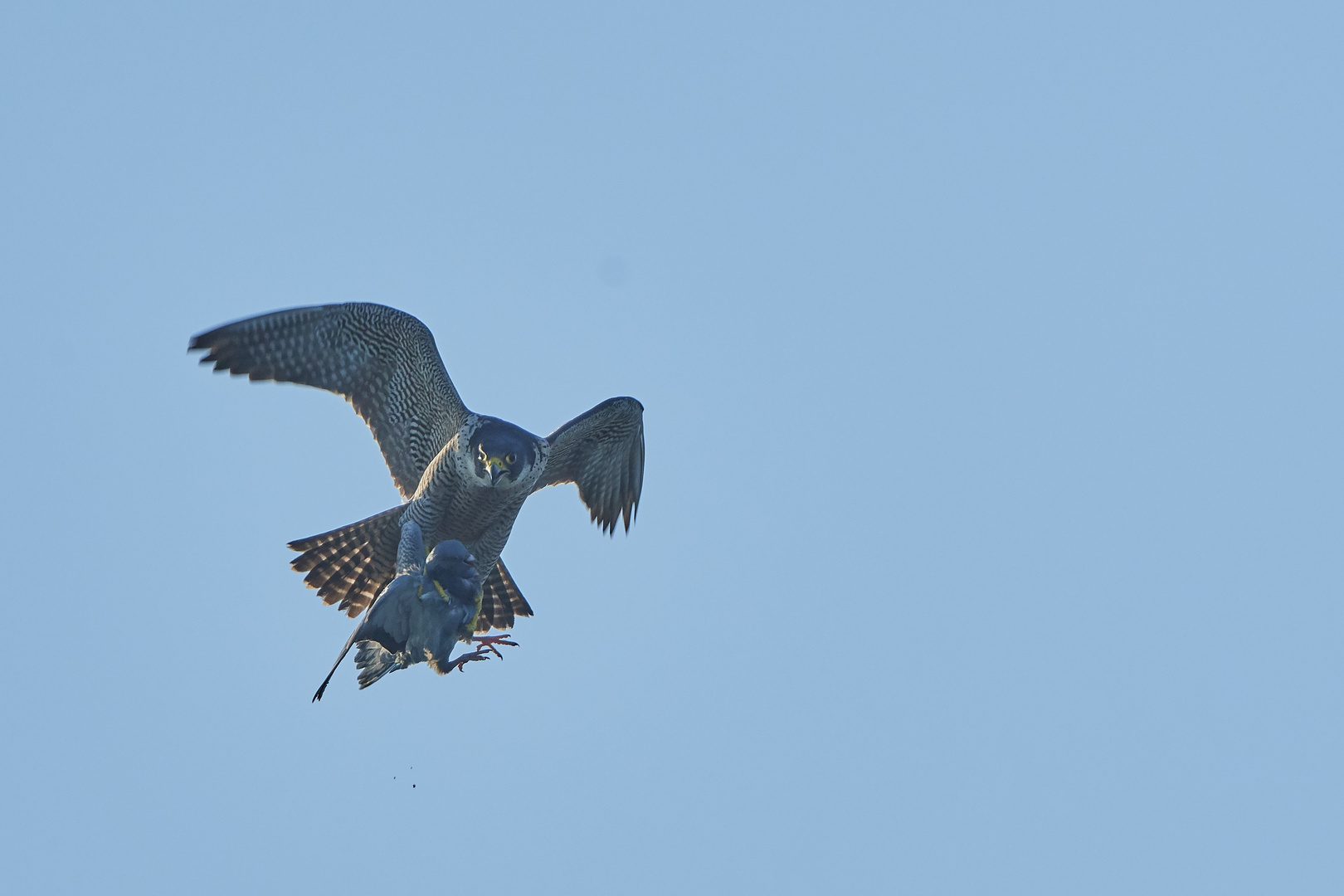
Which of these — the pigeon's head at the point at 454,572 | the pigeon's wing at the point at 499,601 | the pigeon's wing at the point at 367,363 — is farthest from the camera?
the pigeon's wing at the point at 499,601

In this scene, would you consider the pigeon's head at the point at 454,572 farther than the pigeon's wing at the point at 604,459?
No

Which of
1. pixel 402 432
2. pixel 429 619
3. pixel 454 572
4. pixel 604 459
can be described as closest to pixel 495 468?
pixel 454 572

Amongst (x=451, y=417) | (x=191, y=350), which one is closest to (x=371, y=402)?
(x=451, y=417)

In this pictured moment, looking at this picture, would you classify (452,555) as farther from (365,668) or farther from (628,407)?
(628,407)

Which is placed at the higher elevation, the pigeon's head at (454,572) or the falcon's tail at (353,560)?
the falcon's tail at (353,560)

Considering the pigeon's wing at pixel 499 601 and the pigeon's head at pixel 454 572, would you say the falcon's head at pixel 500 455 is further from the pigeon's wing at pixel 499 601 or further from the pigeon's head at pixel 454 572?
the pigeon's wing at pixel 499 601

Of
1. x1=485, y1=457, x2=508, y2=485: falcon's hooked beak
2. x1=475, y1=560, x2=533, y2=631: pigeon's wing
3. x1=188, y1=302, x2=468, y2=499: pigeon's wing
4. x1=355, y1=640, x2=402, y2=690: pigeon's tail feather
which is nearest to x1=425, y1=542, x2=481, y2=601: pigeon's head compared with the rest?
x1=355, y1=640, x2=402, y2=690: pigeon's tail feather

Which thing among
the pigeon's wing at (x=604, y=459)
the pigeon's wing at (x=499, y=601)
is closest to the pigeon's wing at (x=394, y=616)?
the pigeon's wing at (x=604, y=459)

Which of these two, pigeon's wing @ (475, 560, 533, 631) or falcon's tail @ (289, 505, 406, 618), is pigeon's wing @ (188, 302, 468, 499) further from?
pigeon's wing @ (475, 560, 533, 631)

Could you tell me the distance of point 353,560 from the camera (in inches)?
484

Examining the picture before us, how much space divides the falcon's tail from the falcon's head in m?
1.30

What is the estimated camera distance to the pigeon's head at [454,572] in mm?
10047

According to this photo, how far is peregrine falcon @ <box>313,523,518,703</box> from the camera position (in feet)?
32.0

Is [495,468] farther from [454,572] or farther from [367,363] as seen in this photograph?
[367,363]
